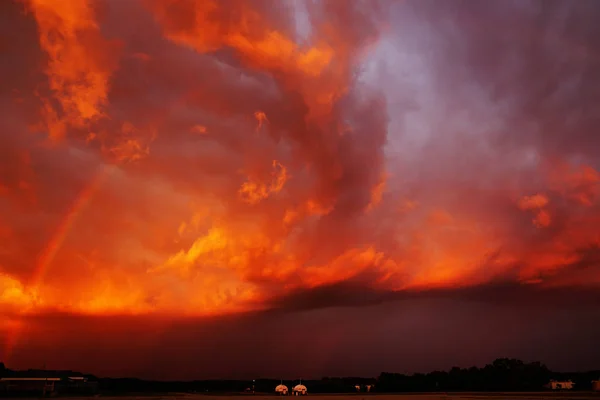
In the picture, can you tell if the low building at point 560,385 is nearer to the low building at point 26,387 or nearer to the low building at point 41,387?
Result: the low building at point 41,387

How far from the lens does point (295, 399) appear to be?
148000 millimetres

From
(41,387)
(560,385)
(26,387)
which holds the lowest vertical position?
(560,385)

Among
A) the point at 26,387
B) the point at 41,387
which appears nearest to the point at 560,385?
the point at 41,387

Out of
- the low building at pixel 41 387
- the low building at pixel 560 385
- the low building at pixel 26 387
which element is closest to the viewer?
the low building at pixel 41 387

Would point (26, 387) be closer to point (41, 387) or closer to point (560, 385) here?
point (41, 387)

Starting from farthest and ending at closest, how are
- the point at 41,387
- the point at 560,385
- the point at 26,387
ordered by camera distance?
the point at 560,385
the point at 41,387
the point at 26,387

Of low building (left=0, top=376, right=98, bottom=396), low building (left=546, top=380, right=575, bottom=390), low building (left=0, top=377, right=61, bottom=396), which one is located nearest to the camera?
low building (left=0, top=376, right=98, bottom=396)

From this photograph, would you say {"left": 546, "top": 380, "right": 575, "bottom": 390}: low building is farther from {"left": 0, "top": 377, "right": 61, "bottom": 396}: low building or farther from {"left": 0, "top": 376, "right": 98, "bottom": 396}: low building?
{"left": 0, "top": 377, "right": 61, "bottom": 396}: low building

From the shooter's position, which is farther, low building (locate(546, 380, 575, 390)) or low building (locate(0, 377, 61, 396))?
low building (locate(546, 380, 575, 390))

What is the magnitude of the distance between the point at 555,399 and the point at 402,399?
3520 cm

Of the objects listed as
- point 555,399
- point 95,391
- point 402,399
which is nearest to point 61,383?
point 95,391

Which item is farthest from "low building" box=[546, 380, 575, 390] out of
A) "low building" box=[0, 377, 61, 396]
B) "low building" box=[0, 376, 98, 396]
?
"low building" box=[0, 377, 61, 396]

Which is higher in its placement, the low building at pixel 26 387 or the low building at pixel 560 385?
the low building at pixel 26 387

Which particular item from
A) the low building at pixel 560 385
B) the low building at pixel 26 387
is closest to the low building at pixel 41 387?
the low building at pixel 26 387
